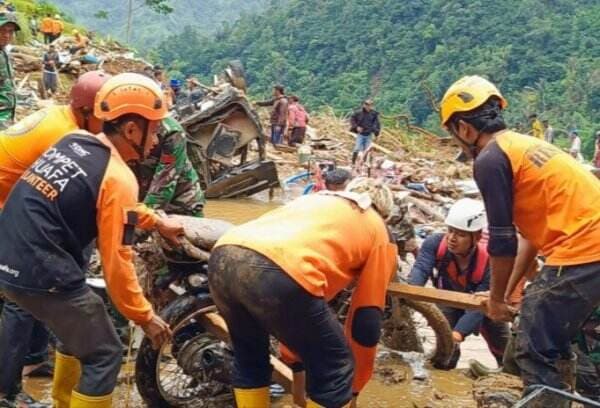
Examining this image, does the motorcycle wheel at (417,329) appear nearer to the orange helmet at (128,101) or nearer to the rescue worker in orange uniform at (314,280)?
the rescue worker in orange uniform at (314,280)

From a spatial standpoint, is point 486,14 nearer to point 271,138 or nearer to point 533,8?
point 533,8

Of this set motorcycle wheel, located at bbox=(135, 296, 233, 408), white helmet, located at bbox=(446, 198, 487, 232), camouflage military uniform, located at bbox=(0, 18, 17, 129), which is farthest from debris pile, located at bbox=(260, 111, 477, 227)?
motorcycle wheel, located at bbox=(135, 296, 233, 408)

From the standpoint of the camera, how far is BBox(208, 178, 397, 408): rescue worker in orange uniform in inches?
138

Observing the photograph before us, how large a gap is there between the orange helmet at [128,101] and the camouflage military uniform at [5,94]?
2629 millimetres

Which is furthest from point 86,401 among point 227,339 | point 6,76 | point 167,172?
point 6,76

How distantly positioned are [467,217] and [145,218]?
2.39m

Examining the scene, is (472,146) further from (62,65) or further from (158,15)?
(158,15)

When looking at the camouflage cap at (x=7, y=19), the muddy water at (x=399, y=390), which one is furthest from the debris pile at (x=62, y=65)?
the muddy water at (x=399, y=390)

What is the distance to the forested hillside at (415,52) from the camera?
1684 inches

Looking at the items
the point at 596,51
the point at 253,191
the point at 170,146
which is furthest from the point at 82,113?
the point at 596,51

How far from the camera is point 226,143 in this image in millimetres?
13500

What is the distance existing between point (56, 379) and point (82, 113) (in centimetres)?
146

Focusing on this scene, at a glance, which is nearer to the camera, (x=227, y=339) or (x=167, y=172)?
(x=227, y=339)

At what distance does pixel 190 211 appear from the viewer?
5953 mm
